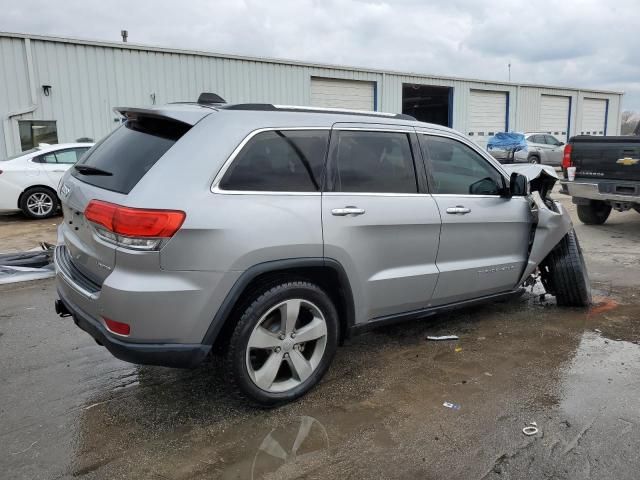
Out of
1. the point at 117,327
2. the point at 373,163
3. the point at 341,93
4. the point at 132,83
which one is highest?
the point at 132,83

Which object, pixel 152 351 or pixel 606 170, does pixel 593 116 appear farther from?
pixel 152 351

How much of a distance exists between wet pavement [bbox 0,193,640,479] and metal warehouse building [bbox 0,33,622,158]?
1234 centimetres

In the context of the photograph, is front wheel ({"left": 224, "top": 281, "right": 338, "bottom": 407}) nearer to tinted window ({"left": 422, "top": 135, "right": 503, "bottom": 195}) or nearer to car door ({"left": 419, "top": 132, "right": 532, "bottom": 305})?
car door ({"left": 419, "top": 132, "right": 532, "bottom": 305})

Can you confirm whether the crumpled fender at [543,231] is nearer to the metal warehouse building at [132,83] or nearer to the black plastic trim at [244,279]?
the black plastic trim at [244,279]

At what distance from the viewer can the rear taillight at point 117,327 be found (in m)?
2.84

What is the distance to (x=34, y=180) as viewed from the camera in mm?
10516

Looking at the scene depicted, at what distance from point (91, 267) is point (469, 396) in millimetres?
2410

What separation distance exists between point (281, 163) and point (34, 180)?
8.96m

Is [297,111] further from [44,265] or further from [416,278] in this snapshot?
[44,265]

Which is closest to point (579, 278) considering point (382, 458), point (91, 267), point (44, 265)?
point (382, 458)

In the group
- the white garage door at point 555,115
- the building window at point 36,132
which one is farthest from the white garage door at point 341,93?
the white garage door at point 555,115

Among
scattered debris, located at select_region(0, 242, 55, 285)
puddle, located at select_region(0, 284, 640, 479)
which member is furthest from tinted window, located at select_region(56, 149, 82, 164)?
puddle, located at select_region(0, 284, 640, 479)

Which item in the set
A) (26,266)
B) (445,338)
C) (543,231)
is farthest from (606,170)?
(26,266)

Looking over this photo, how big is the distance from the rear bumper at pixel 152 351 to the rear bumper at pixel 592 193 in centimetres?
736
